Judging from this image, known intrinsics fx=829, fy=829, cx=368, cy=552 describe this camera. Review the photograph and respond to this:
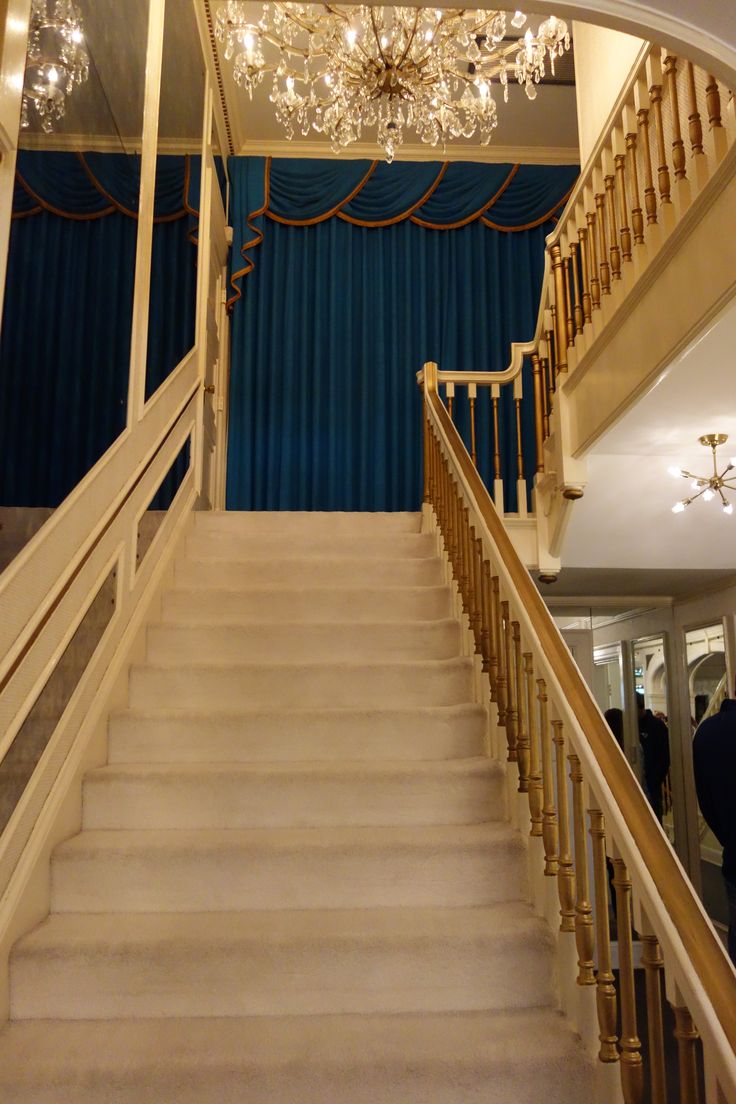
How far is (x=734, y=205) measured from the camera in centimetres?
257

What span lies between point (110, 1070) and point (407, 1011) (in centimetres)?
74

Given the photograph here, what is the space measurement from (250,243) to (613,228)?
12.1 feet

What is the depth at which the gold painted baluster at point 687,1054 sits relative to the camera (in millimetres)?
1532

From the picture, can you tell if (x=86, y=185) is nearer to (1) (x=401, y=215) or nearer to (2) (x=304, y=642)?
(2) (x=304, y=642)

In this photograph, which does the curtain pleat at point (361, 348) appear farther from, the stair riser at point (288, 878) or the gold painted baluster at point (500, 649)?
the stair riser at point (288, 878)

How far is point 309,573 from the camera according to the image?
420 cm

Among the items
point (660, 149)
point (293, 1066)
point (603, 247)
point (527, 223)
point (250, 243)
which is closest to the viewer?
point (293, 1066)

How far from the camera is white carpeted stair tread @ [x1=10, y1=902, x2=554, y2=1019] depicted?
2.12 meters

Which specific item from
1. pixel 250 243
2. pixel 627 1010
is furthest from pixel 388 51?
pixel 627 1010

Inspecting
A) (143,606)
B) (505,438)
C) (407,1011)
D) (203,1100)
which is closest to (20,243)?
(143,606)

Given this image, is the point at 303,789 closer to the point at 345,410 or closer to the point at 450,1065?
the point at 450,1065

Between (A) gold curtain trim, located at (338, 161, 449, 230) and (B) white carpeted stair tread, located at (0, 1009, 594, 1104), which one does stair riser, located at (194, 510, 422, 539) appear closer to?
(B) white carpeted stair tread, located at (0, 1009, 594, 1104)

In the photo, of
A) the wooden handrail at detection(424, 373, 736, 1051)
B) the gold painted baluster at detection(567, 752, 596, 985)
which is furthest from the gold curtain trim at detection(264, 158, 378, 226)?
the gold painted baluster at detection(567, 752, 596, 985)

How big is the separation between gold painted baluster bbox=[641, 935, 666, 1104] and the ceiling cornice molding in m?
6.84
